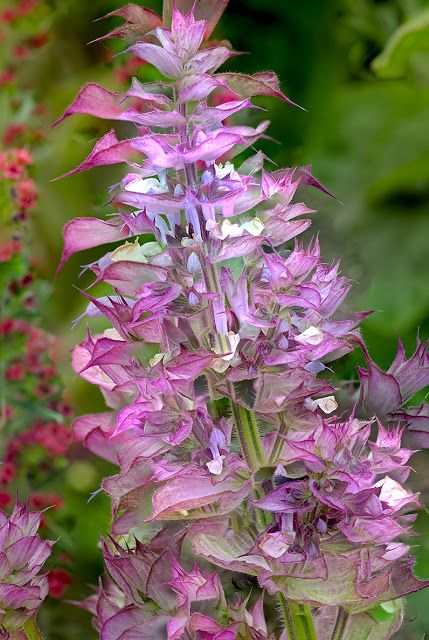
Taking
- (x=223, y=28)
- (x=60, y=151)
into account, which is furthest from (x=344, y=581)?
(x=60, y=151)

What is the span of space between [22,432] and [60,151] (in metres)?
0.74

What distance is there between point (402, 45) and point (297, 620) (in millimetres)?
977

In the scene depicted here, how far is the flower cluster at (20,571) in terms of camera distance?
24.3 inches

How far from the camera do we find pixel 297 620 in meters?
0.64

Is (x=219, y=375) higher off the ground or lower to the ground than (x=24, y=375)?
higher

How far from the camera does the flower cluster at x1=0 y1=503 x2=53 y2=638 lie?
618mm

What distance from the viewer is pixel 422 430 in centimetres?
67

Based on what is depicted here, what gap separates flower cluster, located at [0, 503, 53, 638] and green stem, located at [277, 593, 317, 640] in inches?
6.4

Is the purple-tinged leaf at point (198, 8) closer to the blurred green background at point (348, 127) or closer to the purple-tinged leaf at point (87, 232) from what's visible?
the purple-tinged leaf at point (87, 232)

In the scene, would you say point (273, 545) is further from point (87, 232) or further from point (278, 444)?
point (87, 232)

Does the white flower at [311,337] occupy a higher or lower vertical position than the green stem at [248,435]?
higher

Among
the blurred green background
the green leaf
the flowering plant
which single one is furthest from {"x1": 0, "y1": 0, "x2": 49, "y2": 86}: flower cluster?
the green leaf

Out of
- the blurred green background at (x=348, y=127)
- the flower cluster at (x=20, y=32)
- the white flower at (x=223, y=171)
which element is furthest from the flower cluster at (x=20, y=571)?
the flower cluster at (x=20, y=32)

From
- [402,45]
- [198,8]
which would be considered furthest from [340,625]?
[402,45]
